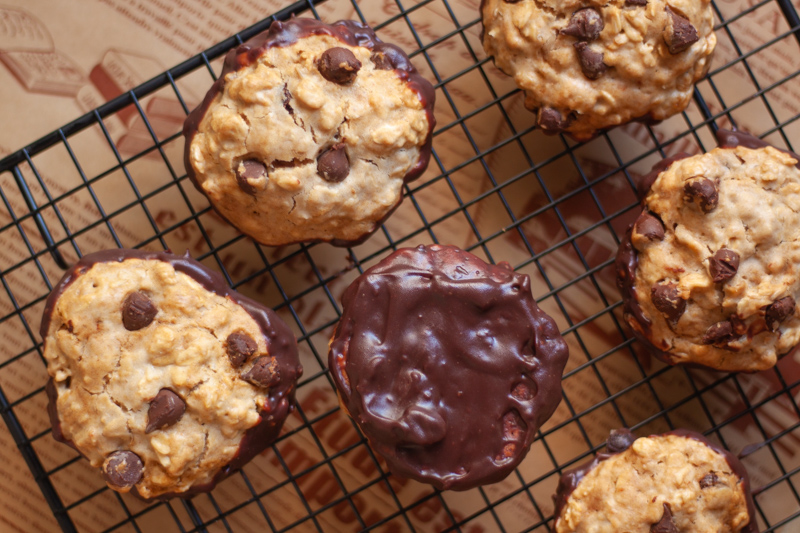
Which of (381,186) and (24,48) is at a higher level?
(24,48)

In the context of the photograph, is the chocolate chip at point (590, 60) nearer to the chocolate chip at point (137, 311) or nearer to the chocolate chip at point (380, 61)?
the chocolate chip at point (380, 61)

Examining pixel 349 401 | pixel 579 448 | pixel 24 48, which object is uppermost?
pixel 24 48

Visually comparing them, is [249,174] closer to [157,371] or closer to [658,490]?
[157,371]

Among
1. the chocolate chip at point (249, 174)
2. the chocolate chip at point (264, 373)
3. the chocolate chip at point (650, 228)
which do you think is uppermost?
the chocolate chip at point (249, 174)

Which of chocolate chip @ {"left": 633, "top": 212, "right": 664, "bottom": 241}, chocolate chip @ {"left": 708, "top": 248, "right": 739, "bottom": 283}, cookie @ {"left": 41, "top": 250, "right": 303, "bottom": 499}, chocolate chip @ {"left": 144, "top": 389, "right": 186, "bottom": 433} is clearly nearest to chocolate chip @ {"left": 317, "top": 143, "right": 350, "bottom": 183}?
cookie @ {"left": 41, "top": 250, "right": 303, "bottom": 499}

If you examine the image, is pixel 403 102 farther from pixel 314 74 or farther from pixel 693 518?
pixel 693 518

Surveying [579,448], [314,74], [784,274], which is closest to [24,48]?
[314,74]

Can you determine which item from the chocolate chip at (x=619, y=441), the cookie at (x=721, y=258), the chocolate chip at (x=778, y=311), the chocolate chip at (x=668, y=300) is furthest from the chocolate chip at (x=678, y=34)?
the chocolate chip at (x=619, y=441)
